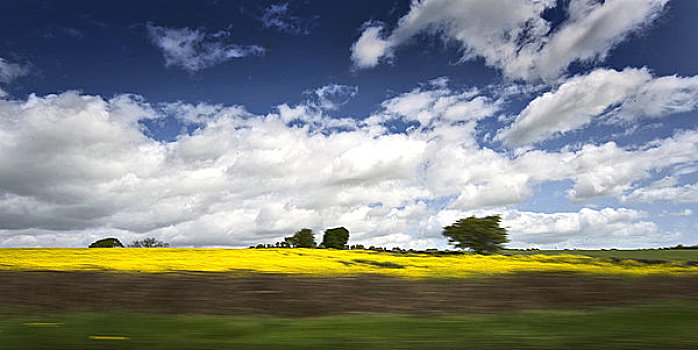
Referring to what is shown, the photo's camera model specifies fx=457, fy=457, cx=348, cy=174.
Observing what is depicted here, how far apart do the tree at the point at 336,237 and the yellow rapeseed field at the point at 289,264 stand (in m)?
45.3

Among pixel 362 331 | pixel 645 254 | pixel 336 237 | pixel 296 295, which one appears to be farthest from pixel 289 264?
pixel 336 237

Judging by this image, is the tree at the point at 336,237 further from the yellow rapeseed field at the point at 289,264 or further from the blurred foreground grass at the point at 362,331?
the blurred foreground grass at the point at 362,331

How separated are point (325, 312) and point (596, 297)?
10.9m

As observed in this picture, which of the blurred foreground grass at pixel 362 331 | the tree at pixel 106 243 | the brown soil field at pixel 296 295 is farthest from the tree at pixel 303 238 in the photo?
the blurred foreground grass at pixel 362 331

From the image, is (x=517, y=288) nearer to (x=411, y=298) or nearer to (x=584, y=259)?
(x=411, y=298)

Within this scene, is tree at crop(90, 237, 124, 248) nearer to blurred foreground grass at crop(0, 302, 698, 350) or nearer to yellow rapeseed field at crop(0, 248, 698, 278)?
yellow rapeseed field at crop(0, 248, 698, 278)

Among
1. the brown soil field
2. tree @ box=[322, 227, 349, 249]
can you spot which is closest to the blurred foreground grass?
the brown soil field

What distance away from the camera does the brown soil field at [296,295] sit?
15.0 meters

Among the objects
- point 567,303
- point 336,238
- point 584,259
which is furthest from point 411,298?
point 336,238

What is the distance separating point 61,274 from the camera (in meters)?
21.8

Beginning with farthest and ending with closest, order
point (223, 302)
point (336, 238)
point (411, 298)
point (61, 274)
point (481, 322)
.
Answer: point (336, 238)
point (61, 274)
point (411, 298)
point (223, 302)
point (481, 322)

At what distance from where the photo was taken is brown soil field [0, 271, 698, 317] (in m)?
15.0

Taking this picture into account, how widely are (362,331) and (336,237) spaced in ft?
280

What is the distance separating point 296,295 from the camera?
17.4 meters
